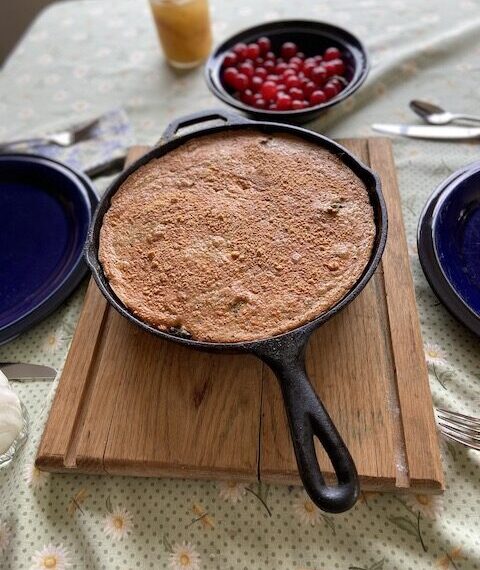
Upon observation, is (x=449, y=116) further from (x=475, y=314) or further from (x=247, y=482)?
(x=247, y=482)

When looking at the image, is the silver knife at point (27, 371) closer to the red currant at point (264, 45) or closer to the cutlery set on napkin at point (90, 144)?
the cutlery set on napkin at point (90, 144)

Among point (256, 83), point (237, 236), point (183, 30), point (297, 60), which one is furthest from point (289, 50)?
point (237, 236)

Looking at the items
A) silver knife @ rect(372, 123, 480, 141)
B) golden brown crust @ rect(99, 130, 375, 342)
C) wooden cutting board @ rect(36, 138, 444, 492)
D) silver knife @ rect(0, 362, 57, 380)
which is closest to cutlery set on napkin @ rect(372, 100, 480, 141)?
silver knife @ rect(372, 123, 480, 141)

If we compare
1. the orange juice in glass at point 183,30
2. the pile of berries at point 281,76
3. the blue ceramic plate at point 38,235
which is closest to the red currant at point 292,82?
the pile of berries at point 281,76

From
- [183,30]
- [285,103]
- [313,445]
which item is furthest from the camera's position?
[183,30]

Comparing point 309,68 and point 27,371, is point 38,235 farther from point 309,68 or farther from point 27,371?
point 309,68

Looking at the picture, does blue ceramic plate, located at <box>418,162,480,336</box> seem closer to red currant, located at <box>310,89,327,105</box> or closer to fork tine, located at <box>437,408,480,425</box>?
fork tine, located at <box>437,408,480,425</box>
